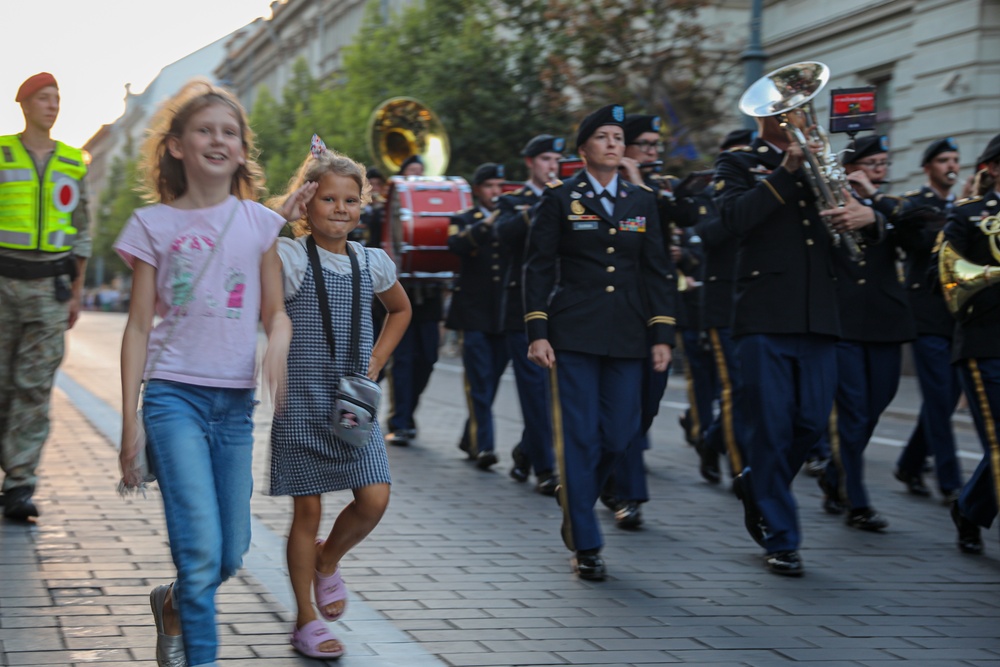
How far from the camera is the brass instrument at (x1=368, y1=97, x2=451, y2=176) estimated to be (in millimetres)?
15352

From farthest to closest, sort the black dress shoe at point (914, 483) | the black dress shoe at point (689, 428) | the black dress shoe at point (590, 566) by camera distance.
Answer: the black dress shoe at point (689, 428) < the black dress shoe at point (914, 483) < the black dress shoe at point (590, 566)

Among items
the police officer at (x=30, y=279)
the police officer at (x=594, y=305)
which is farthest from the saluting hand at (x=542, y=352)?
the police officer at (x=30, y=279)

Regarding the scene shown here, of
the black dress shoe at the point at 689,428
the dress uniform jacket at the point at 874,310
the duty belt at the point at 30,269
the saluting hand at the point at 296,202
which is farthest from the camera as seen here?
the black dress shoe at the point at 689,428

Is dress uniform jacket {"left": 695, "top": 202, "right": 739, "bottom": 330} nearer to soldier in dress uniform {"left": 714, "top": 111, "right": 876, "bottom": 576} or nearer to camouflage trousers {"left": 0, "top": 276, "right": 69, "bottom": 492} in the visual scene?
soldier in dress uniform {"left": 714, "top": 111, "right": 876, "bottom": 576}

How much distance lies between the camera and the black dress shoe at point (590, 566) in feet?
19.6

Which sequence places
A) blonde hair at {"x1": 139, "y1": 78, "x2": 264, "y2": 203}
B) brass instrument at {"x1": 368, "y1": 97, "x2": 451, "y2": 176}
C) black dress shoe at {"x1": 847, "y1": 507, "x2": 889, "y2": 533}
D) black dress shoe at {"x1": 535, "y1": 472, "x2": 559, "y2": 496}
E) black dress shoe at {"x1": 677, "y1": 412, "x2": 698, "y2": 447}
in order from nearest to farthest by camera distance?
blonde hair at {"x1": 139, "y1": 78, "x2": 264, "y2": 203}
black dress shoe at {"x1": 847, "y1": 507, "x2": 889, "y2": 533}
black dress shoe at {"x1": 535, "y1": 472, "x2": 559, "y2": 496}
black dress shoe at {"x1": 677, "y1": 412, "x2": 698, "y2": 447}
brass instrument at {"x1": 368, "y1": 97, "x2": 451, "y2": 176}

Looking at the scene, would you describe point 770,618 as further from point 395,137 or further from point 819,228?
point 395,137

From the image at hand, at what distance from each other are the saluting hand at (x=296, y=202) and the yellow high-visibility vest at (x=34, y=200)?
279cm

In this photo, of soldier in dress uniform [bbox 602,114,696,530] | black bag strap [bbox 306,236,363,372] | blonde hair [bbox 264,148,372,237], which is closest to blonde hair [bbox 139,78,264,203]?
blonde hair [bbox 264,148,372,237]

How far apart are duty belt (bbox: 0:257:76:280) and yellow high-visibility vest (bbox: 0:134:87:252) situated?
0.07 metres

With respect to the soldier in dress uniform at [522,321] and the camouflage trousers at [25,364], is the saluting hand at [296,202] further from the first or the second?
the soldier in dress uniform at [522,321]

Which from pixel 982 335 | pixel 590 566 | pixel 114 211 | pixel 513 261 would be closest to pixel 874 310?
pixel 982 335

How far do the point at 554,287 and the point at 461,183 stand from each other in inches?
204

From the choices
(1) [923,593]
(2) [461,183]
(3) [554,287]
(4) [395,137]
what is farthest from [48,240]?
(4) [395,137]
